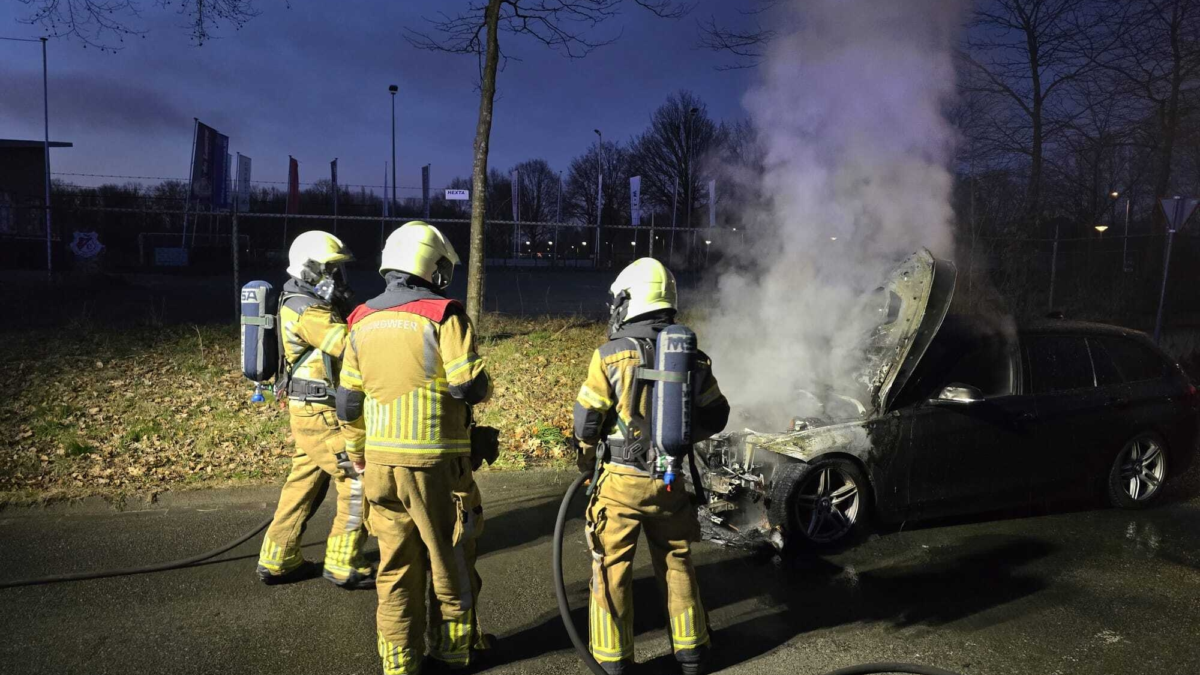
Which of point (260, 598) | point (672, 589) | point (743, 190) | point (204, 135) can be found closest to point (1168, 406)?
point (743, 190)

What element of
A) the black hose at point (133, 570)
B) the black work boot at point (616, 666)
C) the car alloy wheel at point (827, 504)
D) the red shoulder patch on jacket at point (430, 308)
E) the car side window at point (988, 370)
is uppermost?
the red shoulder patch on jacket at point (430, 308)

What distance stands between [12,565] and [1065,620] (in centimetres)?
634

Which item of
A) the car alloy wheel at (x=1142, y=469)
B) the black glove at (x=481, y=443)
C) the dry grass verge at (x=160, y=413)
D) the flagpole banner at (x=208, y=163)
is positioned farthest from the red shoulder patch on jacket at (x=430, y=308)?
the flagpole banner at (x=208, y=163)

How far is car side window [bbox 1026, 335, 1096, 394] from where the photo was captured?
576cm

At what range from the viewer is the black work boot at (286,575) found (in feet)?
14.7

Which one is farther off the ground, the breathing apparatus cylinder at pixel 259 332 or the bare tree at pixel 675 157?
the bare tree at pixel 675 157

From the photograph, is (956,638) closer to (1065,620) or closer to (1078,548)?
(1065,620)

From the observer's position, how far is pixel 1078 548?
5.37m

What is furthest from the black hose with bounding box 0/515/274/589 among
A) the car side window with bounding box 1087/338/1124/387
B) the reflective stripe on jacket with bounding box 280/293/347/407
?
the car side window with bounding box 1087/338/1124/387

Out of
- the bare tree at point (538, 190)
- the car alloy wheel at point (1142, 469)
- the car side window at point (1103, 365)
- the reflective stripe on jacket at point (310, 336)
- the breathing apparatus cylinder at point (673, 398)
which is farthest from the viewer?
the bare tree at point (538, 190)

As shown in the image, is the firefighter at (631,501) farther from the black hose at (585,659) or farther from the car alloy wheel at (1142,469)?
the car alloy wheel at (1142,469)

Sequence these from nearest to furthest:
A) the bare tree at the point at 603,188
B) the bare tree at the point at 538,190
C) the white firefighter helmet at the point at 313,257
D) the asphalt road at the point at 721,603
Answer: the asphalt road at the point at 721,603 → the white firefighter helmet at the point at 313,257 → the bare tree at the point at 603,188 → the bare tree at the point at 538,190

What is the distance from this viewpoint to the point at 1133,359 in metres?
6.28

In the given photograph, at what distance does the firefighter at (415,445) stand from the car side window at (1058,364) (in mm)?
4476
